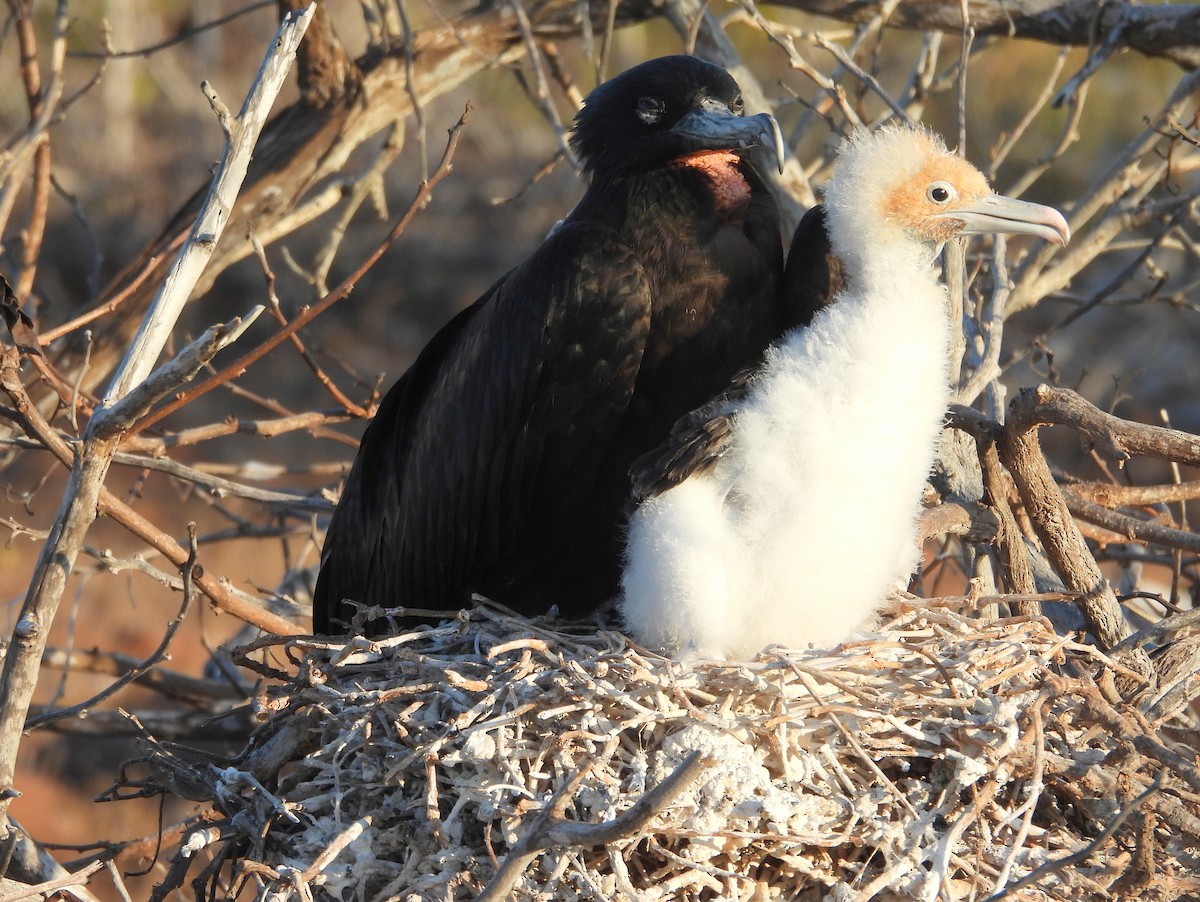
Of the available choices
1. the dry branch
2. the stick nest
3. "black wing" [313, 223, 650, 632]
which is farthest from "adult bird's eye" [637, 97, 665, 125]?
the stick nest

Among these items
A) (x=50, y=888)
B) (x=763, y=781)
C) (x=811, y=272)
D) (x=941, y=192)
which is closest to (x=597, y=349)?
(x=811, y=272)

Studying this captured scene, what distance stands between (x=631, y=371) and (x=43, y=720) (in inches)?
47.2

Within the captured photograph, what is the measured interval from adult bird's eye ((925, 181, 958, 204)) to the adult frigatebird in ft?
1.18

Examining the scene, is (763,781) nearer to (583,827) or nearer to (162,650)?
(583,827)

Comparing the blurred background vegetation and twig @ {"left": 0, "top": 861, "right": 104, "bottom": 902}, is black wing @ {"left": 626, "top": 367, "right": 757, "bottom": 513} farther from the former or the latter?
the blurred background vegetation

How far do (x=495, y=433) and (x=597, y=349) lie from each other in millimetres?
279

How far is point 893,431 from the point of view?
2289mm

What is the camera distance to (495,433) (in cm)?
278

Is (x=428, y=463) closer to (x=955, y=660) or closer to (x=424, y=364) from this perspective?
(x=424, y=364)

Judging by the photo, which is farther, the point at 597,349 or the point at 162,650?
the point at 597,349

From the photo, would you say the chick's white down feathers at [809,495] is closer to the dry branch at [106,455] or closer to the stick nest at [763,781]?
the stick nest at [763,781]

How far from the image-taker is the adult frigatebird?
105 inches

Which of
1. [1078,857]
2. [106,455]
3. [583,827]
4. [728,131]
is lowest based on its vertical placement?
[1078,857]

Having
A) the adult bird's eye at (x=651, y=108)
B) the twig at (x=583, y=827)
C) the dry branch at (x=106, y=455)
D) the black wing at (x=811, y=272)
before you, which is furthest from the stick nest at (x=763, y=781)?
the adult bird's eye at (x=651, y=108)
